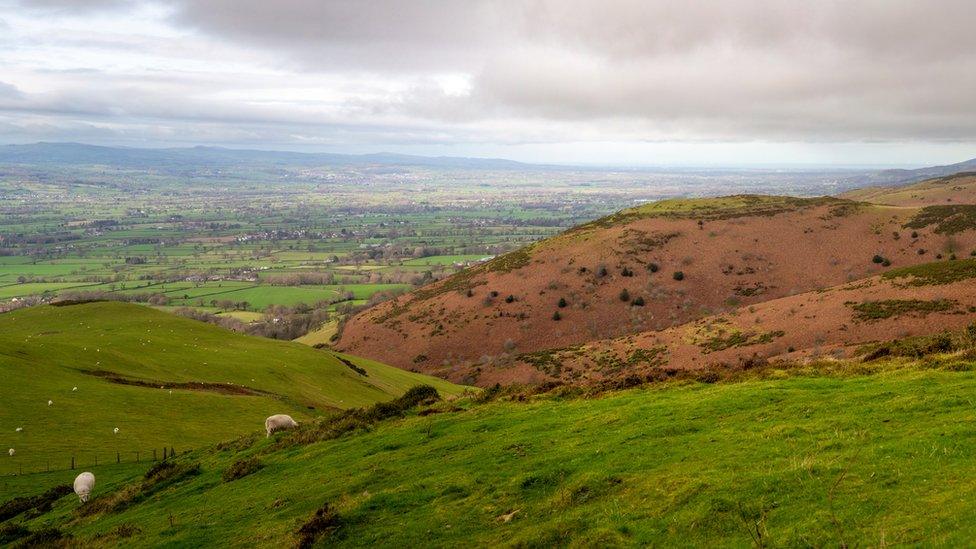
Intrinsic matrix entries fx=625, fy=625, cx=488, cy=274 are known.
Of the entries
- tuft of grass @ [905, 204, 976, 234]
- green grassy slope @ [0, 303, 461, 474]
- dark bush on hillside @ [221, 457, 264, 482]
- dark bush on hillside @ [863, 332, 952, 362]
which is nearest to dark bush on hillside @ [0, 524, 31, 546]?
dark bush on hillside @ [221, 457, 264, 482]

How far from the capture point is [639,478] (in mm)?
17156

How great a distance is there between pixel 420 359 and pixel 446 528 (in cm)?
8076

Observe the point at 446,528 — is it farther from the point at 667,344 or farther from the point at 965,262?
the point at 965,262

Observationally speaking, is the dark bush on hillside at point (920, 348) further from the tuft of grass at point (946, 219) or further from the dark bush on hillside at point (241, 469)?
the tuft of grass at point (946, 219)

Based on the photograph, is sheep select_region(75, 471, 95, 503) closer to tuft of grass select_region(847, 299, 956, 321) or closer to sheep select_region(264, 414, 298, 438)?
sheep select_region(264, 414, 298, 438)

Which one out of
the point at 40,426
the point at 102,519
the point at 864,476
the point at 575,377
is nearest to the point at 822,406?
the point at 864,476

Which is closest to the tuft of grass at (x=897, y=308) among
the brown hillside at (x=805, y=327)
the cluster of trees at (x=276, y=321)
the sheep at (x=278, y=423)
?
the brown hillside at (x=805, y=327)

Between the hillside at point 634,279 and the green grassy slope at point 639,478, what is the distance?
52.1m

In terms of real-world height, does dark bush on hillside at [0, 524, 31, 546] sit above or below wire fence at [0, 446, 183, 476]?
above

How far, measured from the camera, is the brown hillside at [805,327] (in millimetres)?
53406

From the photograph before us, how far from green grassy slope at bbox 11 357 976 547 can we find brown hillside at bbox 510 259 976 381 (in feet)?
85.9

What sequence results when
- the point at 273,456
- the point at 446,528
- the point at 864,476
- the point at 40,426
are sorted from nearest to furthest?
the point at 864,476, the point at 446,528, the point at 273,456, the point at 40,426

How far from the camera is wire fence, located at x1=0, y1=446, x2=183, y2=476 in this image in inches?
1276

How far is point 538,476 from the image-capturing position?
18.8 metres
